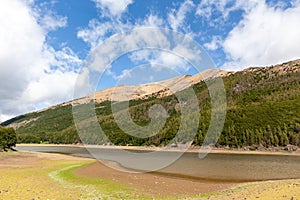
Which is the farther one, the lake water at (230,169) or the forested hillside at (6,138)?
the forested hillside at (6,138)

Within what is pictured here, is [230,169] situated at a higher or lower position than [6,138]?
lower

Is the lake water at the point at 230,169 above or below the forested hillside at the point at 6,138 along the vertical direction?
below

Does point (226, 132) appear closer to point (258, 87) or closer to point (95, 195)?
point (258, 87)

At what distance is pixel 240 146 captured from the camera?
111875 millimetres

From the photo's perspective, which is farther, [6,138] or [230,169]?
[6,138]

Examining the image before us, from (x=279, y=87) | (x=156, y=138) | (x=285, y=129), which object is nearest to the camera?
(x=285, y=129)

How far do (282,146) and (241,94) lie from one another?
292 feet

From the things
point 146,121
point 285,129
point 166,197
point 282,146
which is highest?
point 146,121

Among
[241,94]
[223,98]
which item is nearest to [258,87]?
[241,94]

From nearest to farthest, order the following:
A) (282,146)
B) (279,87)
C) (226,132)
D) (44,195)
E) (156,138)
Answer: (44,195) → (282,146) → (226,132) → (156,138) → (279,87)

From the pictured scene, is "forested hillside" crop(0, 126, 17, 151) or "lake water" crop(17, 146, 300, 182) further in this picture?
"forested hillside" crop(0, 126, 17, 151)

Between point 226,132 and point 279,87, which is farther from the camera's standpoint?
point 279,87

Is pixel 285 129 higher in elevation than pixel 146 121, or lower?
lower

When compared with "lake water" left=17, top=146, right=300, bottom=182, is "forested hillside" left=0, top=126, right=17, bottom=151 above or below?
above
